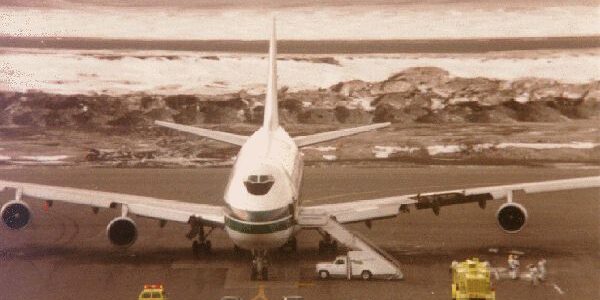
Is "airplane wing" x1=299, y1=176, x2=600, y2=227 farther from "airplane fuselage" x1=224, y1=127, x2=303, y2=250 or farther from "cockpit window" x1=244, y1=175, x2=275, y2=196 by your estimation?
"cockpit window" x1=244, y1=175, x2=275, y2=196

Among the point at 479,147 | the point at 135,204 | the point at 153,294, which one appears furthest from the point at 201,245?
the point at 479,147

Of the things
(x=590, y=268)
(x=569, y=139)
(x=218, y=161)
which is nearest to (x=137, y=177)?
(x=218, y=161)

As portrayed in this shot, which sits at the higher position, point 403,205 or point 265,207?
point 403,205

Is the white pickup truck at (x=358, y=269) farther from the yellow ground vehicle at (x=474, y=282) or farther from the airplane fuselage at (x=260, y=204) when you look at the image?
the yellow ground vehicle at (x=474, y=282)

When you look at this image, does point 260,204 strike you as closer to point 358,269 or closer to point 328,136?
point 358,269

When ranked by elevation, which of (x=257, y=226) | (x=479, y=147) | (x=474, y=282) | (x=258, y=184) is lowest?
(x=474, y=282)

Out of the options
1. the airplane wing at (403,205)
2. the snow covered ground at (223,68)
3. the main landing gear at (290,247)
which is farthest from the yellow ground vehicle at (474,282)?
the snow covered ground at (223,68)
